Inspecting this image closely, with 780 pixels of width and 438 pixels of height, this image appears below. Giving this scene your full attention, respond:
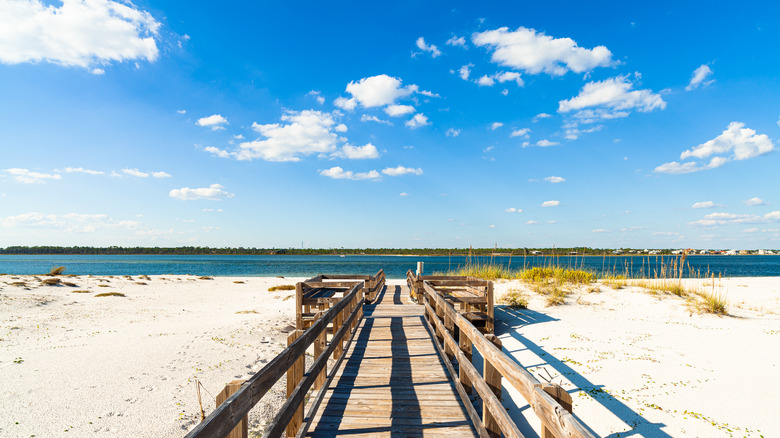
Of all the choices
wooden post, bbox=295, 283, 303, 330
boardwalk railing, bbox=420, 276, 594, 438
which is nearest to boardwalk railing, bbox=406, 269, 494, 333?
wooden post, bbox=295, 283, 303, 330

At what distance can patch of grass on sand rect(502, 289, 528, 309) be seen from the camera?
13891mm

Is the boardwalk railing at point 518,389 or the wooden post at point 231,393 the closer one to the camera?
the boardwalk railing at point 518,389

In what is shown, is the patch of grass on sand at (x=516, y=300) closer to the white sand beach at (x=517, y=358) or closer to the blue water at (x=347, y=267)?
the white sand beach at (x=517, y=358)

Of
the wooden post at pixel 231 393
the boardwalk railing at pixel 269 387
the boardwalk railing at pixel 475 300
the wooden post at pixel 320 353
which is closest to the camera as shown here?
the boardwalk railing at pixel 269 387

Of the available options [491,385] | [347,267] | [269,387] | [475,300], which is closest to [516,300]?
[475,300]

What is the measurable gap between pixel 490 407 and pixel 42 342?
12.3m

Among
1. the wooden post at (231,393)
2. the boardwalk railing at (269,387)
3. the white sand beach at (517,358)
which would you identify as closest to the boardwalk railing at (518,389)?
the white sand beach at (517,358)

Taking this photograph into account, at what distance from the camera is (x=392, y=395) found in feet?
16.2

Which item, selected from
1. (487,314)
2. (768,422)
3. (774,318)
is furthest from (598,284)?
(768,422)

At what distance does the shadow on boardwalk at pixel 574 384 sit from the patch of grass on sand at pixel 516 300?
1110 millimetres

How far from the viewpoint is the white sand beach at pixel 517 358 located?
18.5 ft

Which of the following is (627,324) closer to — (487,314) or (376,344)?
(487,314)

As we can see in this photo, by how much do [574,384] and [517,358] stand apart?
6.31 feet

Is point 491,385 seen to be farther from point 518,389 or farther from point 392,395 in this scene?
point 392,395
